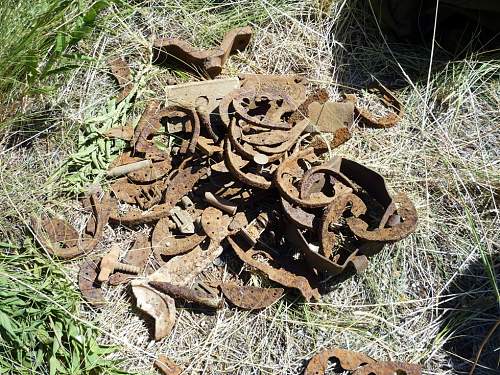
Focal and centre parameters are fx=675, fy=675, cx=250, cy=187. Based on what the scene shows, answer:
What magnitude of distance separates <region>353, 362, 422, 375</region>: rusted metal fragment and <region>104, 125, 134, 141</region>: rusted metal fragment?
1.51 meters

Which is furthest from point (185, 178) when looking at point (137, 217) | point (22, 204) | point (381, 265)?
point (381, 265)

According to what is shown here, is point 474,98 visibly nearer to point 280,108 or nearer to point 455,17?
point 455,17

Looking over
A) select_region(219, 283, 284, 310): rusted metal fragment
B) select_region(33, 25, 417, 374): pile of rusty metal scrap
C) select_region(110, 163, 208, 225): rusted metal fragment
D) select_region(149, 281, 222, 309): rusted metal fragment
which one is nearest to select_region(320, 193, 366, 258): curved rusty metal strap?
select_region(33, 25, 417, 374): pile of rusty metal scrap

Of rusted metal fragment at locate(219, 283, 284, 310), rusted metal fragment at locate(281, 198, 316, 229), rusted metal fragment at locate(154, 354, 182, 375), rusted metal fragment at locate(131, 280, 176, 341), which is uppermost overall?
rusted metal fragment at locate(281, 198, 316, 229)

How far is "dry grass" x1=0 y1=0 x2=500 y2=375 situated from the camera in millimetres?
2789

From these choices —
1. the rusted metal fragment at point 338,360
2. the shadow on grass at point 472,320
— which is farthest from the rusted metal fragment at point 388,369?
the shadow on grass at point 472,320

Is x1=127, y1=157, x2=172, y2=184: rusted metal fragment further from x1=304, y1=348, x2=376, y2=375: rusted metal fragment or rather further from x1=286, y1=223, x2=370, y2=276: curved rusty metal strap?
x1=304, y1=348, x2=376, y2=375: rusted metal fragment

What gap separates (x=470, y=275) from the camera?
2.93 meters

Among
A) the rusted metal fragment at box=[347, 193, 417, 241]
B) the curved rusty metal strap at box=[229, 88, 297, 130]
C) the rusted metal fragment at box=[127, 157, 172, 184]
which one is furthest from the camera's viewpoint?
the rusted metal fragment at box=[127, 157, 172, 184]

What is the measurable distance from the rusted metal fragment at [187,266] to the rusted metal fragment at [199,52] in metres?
0.98

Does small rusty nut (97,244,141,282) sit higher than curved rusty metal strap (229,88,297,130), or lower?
lower

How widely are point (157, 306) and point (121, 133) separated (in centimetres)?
90

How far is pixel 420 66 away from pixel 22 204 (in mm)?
2152

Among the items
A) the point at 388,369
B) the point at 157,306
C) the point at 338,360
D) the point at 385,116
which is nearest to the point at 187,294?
the point at 157,306
